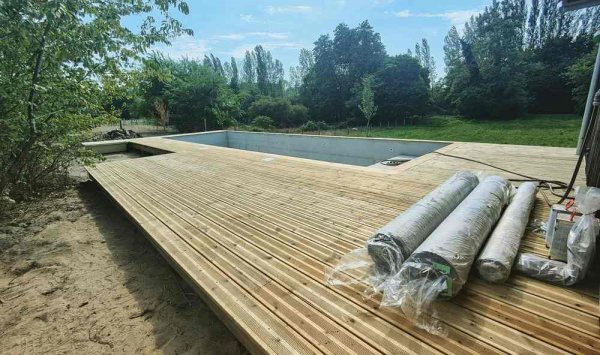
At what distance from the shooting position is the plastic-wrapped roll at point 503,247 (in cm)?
130

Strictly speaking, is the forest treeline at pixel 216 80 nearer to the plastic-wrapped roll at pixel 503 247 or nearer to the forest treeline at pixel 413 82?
the forest treeline at pixel 413 82

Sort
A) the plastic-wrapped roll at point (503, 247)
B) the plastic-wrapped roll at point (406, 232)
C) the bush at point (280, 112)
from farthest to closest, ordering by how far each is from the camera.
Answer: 1. the bush at point (280, 112)
2. the plastic-wrapped roll at point (406, 232)
3. the plastic-wrapped roll at point (503, 247)

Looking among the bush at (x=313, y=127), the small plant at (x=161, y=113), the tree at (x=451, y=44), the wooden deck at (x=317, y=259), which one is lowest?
the wooden deck at (x=317, y=259)

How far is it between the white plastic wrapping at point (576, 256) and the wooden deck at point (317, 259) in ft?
0.17

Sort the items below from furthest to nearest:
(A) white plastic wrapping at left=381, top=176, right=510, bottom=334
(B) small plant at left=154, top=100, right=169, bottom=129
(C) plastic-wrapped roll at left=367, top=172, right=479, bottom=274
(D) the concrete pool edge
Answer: (B) small plant at left=154, top=100, right=169, bottom=129 < (D) the concrete pool edge < (C) plastic-wrapped roll at left=367, top=172, right=479, bottom=274 < (A) white plastic wrapping at left=381, top=176, right=510, bottom=334

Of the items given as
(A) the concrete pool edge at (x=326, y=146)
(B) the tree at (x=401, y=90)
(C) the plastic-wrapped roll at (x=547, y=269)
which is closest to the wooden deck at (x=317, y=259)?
(C) the plastic-wrapped roll at (x=547, y=269)

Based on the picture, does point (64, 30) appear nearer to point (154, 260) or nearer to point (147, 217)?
point (147, 217)

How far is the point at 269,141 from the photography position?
908 cm

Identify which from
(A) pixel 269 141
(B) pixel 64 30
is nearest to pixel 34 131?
(B) pixel 64 30

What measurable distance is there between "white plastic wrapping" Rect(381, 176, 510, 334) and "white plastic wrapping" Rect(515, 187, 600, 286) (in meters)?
0.23

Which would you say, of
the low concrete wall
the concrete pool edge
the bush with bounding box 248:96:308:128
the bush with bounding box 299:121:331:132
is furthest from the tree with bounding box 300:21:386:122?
the low concrete wall

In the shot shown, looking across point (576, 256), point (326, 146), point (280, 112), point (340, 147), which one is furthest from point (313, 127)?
point (576, 256)

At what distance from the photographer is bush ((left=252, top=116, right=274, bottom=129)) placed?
61.9 feet

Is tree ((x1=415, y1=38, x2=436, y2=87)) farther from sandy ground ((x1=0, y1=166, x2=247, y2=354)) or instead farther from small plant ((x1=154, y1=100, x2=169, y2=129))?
sandy ground ((x1=0, y1=166, x2=247, y2=354))
